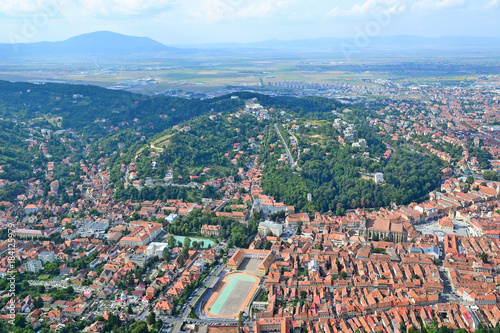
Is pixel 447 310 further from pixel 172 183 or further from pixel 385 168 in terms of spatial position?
pixel 172 183

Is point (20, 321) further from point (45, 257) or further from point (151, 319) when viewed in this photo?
point (45, 257)

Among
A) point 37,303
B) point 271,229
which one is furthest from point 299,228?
point 37,303

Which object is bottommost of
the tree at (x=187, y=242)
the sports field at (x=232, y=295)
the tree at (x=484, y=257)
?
the sports field at (x=232, y=295)

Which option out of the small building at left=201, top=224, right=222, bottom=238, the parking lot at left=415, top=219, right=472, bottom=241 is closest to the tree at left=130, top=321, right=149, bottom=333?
the small building at left=201, top=224, right=222, bottom=238

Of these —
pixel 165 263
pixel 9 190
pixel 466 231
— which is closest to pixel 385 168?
pixel 466 231

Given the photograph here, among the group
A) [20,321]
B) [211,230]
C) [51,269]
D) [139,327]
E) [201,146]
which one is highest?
[201,146]

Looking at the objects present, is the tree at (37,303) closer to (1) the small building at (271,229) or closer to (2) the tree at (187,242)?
(2) the tree at (187,242)

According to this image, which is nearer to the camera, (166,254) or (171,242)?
(166,254)

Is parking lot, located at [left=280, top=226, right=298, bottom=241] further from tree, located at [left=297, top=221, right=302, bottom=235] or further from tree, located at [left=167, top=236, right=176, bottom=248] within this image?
tree, located at [left=167, top=236, right=176, bottom=248]

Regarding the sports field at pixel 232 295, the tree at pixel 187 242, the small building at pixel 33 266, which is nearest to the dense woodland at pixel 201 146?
the tree at pixel 187 242
